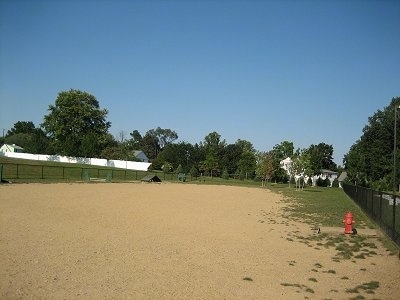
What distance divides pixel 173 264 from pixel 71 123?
275 ft

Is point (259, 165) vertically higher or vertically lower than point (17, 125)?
lower

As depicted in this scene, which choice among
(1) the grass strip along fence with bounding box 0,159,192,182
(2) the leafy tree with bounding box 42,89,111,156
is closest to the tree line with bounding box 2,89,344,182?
(2) the leafy tree with bounding box 42,89,111,156

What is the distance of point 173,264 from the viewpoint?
7.69 m

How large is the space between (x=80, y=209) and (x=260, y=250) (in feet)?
31.7

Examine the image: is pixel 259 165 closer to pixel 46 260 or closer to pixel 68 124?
pixel 68 124

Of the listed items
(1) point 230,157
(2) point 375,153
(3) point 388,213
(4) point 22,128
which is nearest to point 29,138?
(4) point 22,128

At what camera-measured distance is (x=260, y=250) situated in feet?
31.2

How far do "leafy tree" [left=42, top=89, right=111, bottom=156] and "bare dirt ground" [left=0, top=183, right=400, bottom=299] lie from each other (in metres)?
74.0

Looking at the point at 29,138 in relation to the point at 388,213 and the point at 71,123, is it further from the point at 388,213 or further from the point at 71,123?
the point at 388,213

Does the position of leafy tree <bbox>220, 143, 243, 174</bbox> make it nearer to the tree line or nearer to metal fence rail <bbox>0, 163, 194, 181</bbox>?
the tree line

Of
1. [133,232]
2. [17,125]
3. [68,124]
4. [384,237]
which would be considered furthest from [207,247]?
[17,125]

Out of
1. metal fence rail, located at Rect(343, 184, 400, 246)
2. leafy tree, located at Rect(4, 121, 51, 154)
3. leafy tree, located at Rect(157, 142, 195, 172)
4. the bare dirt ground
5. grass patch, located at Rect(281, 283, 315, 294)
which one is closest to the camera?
the bare dirt ground

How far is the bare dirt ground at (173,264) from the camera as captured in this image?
6.04m

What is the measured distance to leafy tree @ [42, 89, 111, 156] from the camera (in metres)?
83.8
